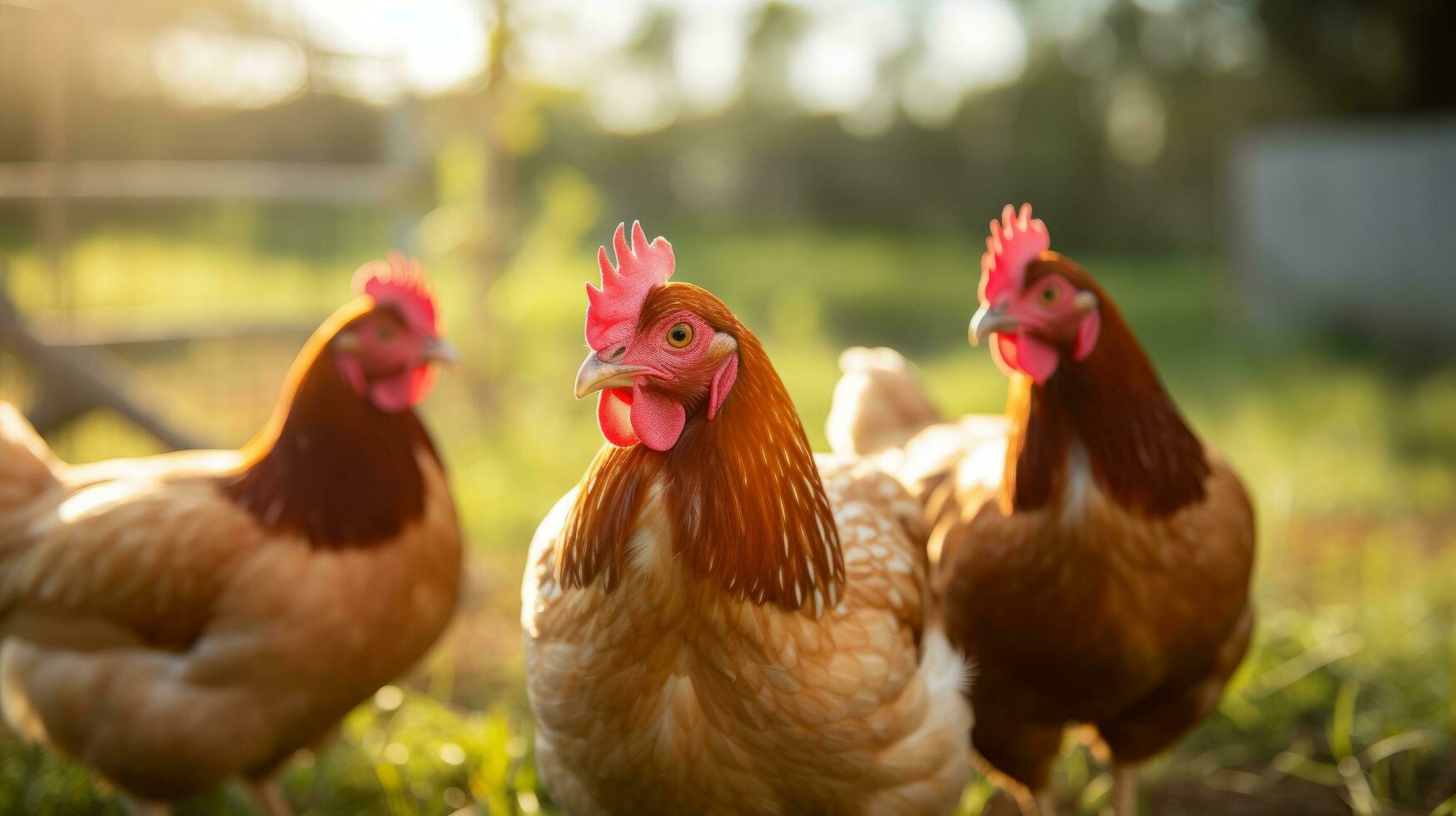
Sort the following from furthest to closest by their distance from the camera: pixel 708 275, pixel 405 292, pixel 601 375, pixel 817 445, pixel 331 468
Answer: pixel 708 275 < pixel 817 445 < pixel 405 292 < pixel 331 468 < pixel 601 375

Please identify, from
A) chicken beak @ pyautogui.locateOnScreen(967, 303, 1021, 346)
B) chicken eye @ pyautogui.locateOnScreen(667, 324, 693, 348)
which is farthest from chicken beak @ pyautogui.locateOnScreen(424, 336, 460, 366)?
chicken beak @ pyautogui.locateOnScreen(967, 303, 1021, 346)

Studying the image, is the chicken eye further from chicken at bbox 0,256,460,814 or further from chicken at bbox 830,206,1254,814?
chicken at bbox 0,256,460,814

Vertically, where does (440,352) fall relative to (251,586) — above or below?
above

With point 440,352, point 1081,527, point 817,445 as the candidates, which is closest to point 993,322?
point 1081,527

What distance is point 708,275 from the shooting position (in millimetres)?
10945

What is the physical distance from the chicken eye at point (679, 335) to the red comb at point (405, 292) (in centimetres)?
116

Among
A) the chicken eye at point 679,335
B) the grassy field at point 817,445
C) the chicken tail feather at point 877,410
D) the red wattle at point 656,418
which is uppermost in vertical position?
the chicken eye at point 679,335

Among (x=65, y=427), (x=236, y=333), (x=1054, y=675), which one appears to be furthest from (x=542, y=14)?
(x=1054, y=675)

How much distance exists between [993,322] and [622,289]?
882 mm

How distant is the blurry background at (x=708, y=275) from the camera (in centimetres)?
333

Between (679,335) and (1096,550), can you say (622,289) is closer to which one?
(679,335)

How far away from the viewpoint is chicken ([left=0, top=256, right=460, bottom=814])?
2.46 metres

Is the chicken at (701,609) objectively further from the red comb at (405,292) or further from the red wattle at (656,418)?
the red comb at (405,292)

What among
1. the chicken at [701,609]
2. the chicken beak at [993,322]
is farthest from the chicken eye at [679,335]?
the chicken beak at [993,322]
